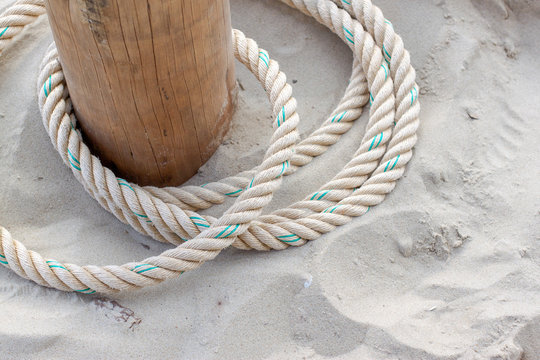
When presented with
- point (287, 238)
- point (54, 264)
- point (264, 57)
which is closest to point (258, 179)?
point (287, 238)

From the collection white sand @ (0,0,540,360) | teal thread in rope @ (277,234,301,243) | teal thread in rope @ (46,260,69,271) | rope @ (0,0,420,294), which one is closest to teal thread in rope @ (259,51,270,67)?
rope @ (0,0,420,294)

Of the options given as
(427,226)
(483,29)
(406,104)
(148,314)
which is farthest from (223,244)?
(483,29)

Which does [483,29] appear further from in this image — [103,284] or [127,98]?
[103,284]

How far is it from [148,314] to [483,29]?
145 cm

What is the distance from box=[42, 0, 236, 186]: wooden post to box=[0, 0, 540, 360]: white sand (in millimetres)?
161


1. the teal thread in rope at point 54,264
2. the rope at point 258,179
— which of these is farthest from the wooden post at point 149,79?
the teal thread in rope at point 54,264

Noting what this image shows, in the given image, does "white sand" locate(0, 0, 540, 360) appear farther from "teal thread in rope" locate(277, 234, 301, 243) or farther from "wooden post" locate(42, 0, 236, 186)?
"wooden post" locate(42, 0, 236, 186)

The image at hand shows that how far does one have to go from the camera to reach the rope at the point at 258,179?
1422 mm

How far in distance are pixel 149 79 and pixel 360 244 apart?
0.69 metres

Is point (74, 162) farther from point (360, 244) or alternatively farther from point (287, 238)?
point (360, 244)

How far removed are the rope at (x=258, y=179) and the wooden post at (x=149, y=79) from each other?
0.08 meters

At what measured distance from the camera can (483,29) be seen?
6.42 ft

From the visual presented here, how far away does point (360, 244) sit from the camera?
1514mm

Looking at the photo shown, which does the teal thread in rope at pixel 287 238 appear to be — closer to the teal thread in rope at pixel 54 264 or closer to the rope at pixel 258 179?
the rope at pixel 258 179
